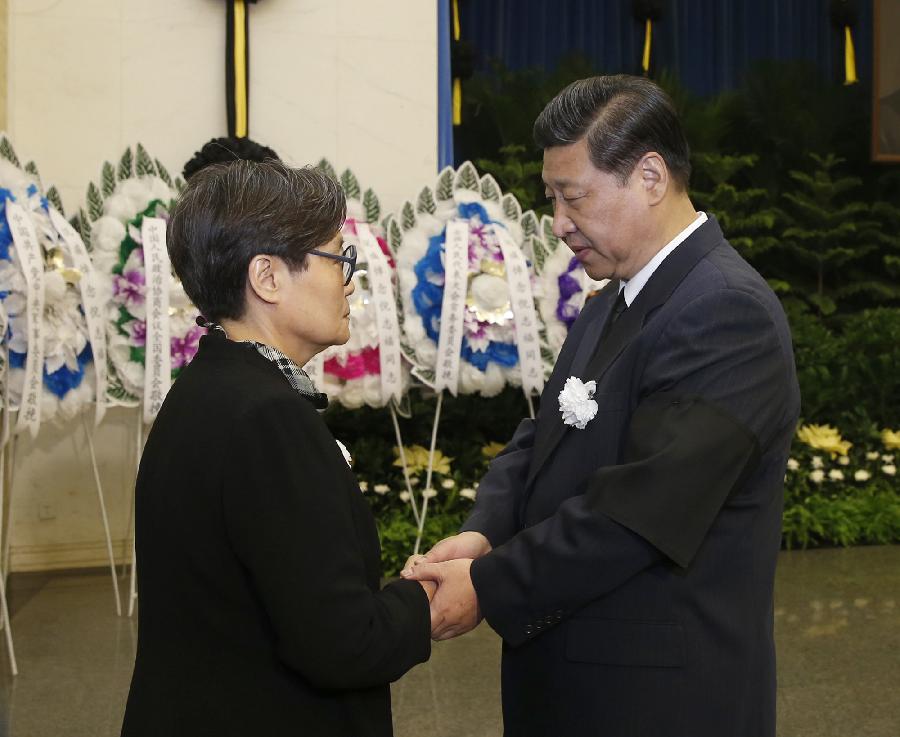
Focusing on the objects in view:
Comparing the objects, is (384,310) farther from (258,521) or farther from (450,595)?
(258,521)

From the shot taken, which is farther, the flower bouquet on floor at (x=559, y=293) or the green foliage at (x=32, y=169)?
the flower bouquet on floor at (x=559, y=293)

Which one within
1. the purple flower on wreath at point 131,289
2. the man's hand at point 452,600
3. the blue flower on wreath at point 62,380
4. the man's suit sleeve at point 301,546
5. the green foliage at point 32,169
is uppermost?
the green foliage at point 32,169

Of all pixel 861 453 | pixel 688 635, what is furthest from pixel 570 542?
pixel 861 453

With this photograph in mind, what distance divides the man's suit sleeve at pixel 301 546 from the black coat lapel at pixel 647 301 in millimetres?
597

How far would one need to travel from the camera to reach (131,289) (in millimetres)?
4176

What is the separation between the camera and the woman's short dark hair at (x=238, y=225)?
152 cm

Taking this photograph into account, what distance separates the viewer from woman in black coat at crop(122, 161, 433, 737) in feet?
4.54

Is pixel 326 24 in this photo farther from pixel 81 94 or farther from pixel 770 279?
pixel 770 279

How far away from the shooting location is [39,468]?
5328 mm

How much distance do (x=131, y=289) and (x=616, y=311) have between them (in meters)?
2.62

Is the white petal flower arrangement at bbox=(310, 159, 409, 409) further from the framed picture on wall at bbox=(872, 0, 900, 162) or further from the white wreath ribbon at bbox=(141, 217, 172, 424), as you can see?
the framed picture on wall at bbox=(872, 0, 900, 162)

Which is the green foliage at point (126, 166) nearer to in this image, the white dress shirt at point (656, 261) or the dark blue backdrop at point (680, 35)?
the white dress shirt at point (656, 261)

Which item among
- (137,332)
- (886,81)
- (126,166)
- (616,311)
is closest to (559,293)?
(137,332)

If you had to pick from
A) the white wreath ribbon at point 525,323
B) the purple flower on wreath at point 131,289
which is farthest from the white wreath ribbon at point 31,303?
the white wreath ribbon at point 525,323
